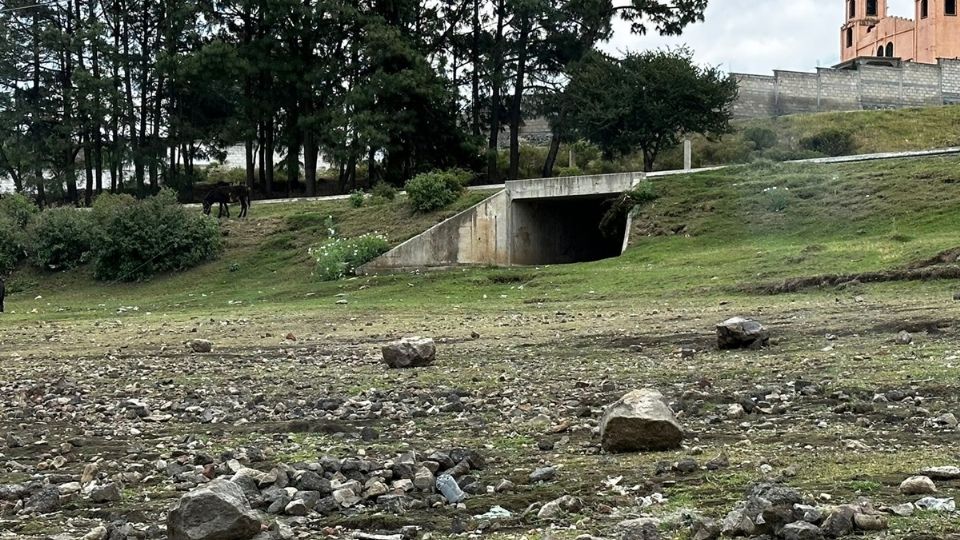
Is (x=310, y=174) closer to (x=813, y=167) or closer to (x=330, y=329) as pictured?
(x=813, y=167)

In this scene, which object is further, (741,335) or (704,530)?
(741,335)

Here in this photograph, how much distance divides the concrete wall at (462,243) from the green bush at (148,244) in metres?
8.59

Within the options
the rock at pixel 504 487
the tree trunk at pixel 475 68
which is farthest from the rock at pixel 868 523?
the tree trunk at pixel 475 68

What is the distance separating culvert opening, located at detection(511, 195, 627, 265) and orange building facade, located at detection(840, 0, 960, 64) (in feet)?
169

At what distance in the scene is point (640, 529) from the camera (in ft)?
15.8

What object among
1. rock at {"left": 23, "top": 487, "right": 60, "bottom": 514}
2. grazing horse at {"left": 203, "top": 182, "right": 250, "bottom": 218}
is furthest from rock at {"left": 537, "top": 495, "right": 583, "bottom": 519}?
grazing horse at {"left": 203, "top": 182, "right": 250, "bottom": 218}

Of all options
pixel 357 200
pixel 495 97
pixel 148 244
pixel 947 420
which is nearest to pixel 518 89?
pixel 495 97

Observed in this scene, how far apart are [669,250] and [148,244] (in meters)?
19.8

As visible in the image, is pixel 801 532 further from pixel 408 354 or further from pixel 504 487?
pixel 408 354

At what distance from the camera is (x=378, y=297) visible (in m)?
29.7

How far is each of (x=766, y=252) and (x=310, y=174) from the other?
30.5 meters

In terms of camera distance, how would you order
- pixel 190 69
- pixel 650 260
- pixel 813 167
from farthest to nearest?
pixel 190 69 → pixel 813 167 → pixel 650 260

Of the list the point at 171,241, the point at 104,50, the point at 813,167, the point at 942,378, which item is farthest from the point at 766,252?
the point at 104,50

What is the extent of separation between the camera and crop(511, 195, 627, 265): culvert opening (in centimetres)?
3997
